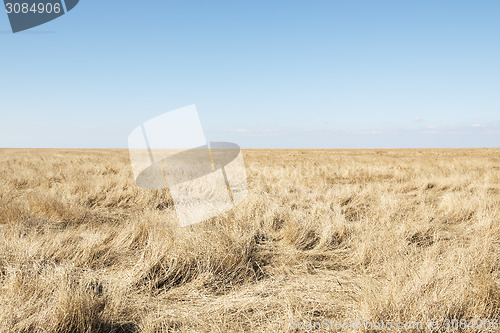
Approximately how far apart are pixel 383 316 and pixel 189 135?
11.3 ft

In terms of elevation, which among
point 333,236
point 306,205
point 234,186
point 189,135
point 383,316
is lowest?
point 234,186

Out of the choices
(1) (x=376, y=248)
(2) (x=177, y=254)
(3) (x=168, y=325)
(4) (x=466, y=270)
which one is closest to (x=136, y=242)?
(2) (x=177, y=254)

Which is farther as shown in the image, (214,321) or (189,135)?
(189,135)

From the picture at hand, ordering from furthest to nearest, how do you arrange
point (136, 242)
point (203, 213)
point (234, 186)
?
point (234, 186), point (203, 213), point (136, 242)

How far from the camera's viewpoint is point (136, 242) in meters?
3.43

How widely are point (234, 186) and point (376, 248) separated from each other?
5.86 meters

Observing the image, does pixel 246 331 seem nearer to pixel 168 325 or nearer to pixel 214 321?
pixel 214 321

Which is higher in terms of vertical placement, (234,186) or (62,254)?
(62,254)

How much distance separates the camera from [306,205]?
5840 mm

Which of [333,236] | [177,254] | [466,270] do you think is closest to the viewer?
[466,270]

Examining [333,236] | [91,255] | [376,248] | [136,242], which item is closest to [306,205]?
[333,236]

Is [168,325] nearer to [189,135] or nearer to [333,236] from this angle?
[333,236]

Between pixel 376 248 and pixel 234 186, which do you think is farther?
pixel 234 186

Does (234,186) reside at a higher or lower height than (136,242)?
lower
